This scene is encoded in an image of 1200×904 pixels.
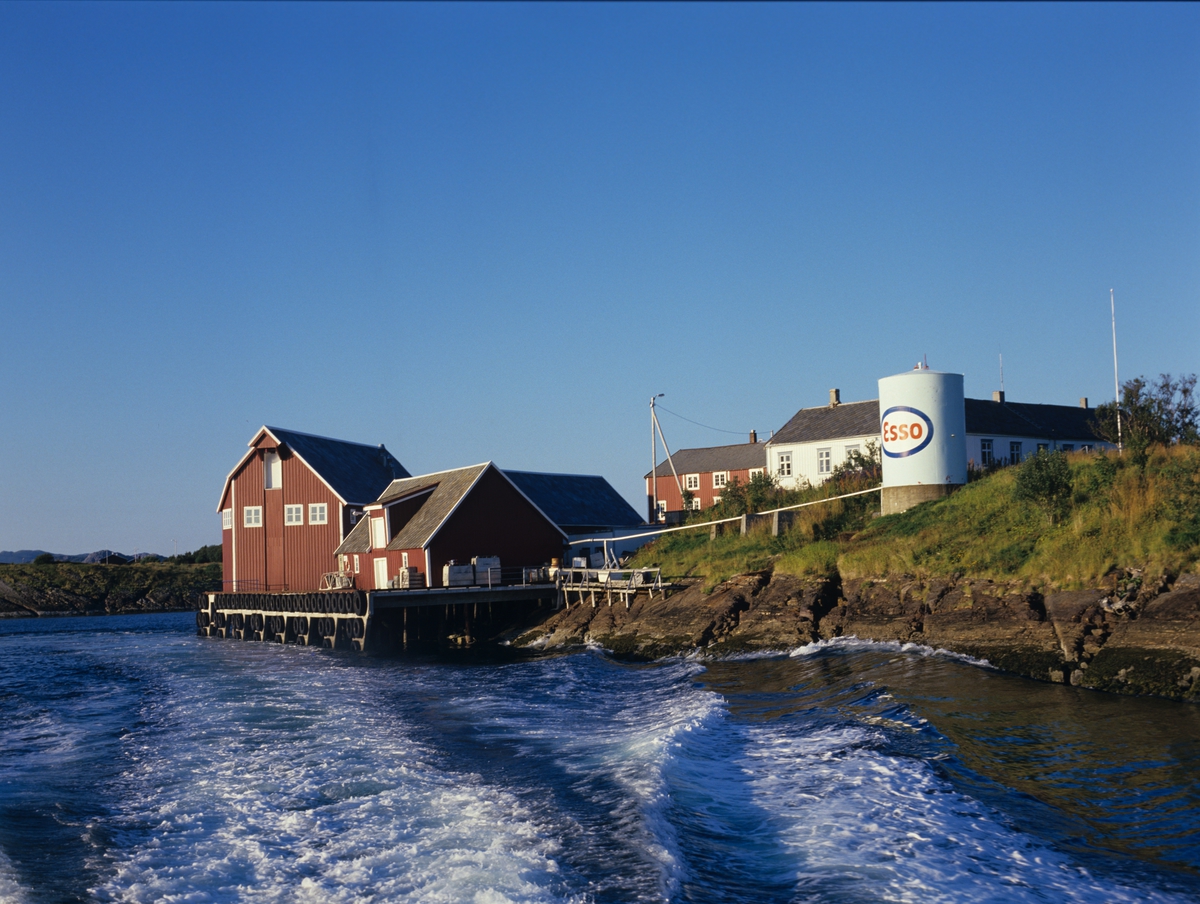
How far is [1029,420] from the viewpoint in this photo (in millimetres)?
46344

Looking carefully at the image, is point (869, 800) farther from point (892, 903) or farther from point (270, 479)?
point (270, 479)

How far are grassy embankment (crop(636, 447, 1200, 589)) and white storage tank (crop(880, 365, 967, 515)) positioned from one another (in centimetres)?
97

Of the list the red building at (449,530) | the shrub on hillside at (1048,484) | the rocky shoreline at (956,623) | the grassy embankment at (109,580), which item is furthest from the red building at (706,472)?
the grassy embankment at (109,580)

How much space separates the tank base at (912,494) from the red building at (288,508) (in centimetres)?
2568

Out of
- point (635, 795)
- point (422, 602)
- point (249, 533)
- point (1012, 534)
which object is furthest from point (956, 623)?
point (249, 533)

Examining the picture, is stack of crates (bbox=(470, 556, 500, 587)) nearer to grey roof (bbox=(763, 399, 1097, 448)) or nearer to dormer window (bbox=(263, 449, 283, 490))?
dormer window (bbox=(263, 449, 283, 490))

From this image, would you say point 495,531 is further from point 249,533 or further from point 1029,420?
point 1029,420

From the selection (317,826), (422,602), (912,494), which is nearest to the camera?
(317,826)

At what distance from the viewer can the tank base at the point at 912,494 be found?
3019 centimetres

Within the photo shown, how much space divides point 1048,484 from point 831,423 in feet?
84.2

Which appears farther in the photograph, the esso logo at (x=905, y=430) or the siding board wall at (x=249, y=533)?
the siding board wall at (x=249, y=533)

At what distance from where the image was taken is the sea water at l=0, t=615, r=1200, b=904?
9648 mm

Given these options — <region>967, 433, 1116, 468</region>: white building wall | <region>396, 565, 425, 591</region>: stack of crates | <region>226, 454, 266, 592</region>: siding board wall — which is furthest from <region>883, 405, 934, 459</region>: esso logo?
<region>226, 454, 266, 592</region>: siding board wall

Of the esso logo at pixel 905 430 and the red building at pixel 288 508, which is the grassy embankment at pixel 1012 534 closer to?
the esso logo at pixel 905 430
